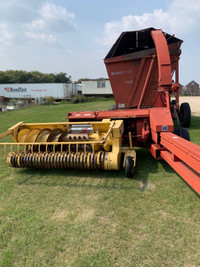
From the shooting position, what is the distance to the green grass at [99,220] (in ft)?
6.63

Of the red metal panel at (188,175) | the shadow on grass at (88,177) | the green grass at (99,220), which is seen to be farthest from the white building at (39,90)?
the red metal panel at (188,175)

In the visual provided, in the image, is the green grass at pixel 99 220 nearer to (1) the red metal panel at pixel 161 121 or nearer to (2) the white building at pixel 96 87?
(1) the red metal panel at pixel 161 121

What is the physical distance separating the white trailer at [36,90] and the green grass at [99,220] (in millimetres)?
37514

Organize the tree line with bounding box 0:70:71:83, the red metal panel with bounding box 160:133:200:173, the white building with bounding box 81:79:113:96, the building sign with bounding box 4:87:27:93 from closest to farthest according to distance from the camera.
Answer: the red metal panel with bounding box 160:133:200:173
the white building with bounding box 81:79:113:96
the building sign with bounding box 4:87:27:93
the tree line with bounding box 0:70:71:83

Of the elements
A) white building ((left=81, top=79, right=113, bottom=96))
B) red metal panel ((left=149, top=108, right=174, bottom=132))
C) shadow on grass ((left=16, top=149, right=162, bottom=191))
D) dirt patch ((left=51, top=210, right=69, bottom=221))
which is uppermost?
white building ((left=81, top=79, right=113, bottom=96))

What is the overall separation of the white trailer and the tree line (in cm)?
2286

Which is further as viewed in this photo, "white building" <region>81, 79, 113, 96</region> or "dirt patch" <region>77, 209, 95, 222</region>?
"white building" <region>81, 79, 113, 96</region>

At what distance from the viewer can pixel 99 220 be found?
256cm

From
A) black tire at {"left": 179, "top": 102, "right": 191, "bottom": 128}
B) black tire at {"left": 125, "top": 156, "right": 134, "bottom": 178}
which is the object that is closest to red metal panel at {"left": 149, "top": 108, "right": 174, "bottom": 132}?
black tire at {"left": 125, "top": 156, "right": 134, "bottom": 178}

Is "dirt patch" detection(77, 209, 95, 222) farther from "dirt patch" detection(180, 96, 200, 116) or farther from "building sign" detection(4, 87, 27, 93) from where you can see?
"building sign" detection(4, 87, 27, 93)

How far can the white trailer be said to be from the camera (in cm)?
3969

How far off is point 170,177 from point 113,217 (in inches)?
62.3

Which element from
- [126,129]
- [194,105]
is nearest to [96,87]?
[194,105]

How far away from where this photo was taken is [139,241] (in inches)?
85.8
